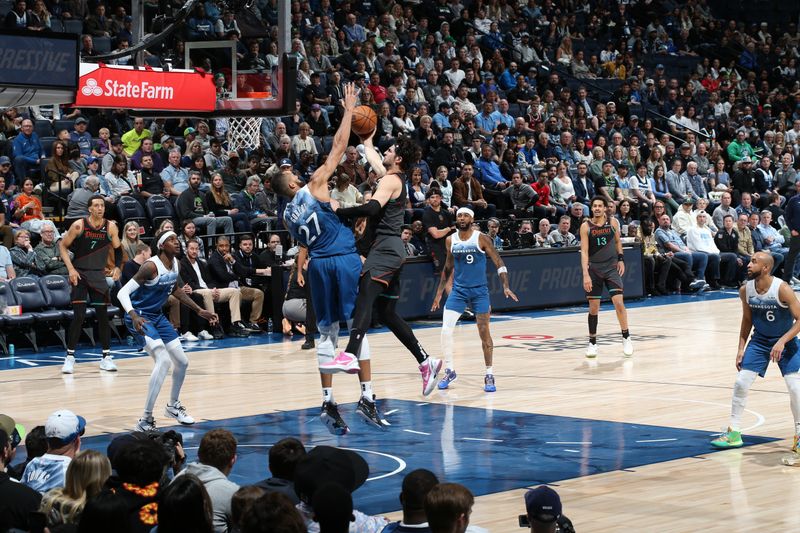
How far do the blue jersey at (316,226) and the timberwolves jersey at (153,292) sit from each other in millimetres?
1495

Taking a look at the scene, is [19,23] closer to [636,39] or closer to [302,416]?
[302,416]

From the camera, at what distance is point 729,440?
10.1 meters

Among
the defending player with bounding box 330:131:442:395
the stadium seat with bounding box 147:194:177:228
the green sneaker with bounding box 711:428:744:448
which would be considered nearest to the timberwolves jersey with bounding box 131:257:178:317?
the defending player with bounding box 330:131:442:395

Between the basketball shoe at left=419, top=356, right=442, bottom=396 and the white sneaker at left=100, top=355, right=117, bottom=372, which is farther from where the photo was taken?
the white sneaker at left=100, top=355, right=117, bottom=372

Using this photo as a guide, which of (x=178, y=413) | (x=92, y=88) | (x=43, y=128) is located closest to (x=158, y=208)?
(x=43, y=128)

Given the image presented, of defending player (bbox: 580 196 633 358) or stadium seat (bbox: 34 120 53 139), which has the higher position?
stadium seat (bbox: 34 120 53 139)

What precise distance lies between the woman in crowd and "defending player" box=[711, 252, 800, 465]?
18.6 ft

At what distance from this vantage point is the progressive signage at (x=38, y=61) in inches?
388

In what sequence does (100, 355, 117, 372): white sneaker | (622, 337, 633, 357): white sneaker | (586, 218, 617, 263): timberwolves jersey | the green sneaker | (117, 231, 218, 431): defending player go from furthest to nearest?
1. (586, 218, 617, 263): timberwolves jersey
2. (622, 337, 633, 357): white sneaker
3. (100, 355, 117, 372): white sneaker
4. (117, 231, 218, 431): defending player
5. the green sneaker

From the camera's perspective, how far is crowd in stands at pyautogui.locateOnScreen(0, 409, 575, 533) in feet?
15.9

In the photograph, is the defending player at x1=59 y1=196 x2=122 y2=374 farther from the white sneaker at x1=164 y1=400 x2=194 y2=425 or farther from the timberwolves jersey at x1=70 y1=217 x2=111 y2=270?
the white sneaker at x1=164 y1=400 x2=194 y2=425

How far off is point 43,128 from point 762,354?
13.5 meters

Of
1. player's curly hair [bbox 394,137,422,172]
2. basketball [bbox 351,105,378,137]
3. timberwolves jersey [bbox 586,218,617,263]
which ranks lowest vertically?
timberwolves jersey [bbox 586,218,617,263]

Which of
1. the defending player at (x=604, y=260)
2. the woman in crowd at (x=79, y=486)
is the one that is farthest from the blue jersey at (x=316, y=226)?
the defending player at (x=604, y=260)
